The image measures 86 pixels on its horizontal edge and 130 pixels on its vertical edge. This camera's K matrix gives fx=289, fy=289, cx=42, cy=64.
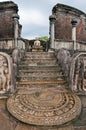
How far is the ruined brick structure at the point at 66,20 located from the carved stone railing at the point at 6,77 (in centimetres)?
1857

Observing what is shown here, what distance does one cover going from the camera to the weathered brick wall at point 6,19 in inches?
1049

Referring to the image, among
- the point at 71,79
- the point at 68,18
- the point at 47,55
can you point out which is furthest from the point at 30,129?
the point at 68,18

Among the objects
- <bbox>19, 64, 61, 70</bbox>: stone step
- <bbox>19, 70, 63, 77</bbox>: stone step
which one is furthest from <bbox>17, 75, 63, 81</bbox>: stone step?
<bbox>19, 64, 61, 70</bbox>: stone step

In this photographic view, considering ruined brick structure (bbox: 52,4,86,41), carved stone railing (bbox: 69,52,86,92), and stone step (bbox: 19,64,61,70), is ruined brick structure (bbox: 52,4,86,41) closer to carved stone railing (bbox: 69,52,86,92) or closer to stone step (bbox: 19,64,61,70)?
stone step (bbox: 19,64,61,70)

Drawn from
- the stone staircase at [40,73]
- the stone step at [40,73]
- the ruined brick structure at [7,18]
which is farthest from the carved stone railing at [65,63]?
the ruined brick structure at [7,18]

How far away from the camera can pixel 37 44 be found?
19.1 m

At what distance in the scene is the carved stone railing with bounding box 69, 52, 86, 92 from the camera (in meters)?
8.80

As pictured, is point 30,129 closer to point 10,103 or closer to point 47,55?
point 10,103

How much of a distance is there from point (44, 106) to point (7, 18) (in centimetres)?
2111

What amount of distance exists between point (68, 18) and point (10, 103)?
831 inches

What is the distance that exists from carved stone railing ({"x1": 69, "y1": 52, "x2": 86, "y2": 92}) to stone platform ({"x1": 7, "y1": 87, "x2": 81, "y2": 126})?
1.17 feet

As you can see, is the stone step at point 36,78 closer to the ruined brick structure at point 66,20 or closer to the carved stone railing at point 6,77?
the carved stone railing at point 6,77

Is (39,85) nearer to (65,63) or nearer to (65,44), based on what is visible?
(65,63)

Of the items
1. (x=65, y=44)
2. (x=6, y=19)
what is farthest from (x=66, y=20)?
(x=65, y=44)
